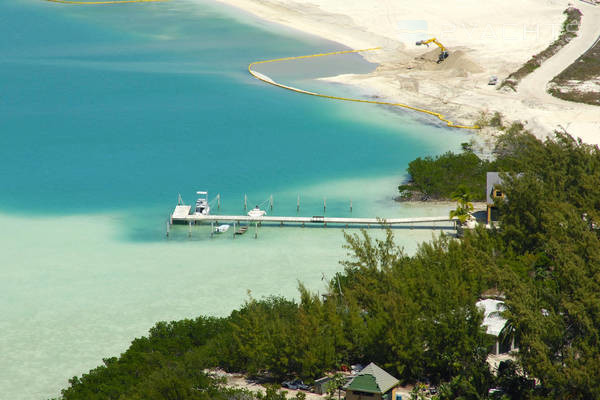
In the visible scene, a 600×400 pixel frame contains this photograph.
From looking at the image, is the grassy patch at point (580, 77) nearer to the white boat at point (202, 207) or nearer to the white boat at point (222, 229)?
the white boat at point (202, 207)

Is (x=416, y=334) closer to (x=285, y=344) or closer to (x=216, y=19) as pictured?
(x=285, y=344)

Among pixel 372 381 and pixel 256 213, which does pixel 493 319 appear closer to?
pixel 372 381

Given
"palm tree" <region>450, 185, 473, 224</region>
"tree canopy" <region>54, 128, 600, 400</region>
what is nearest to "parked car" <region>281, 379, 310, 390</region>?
"tree canopy" <region>54, 128, 600, 400</region>

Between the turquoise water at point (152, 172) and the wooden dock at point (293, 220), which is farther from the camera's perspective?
the wooden dock at point (293, 220)

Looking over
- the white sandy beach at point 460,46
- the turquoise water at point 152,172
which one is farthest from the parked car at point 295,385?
the white sandy beach at point 460,46

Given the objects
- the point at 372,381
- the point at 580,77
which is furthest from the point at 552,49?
the point at 372,381

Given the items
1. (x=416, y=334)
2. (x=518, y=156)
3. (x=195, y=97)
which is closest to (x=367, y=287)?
(x=416, y=334)
